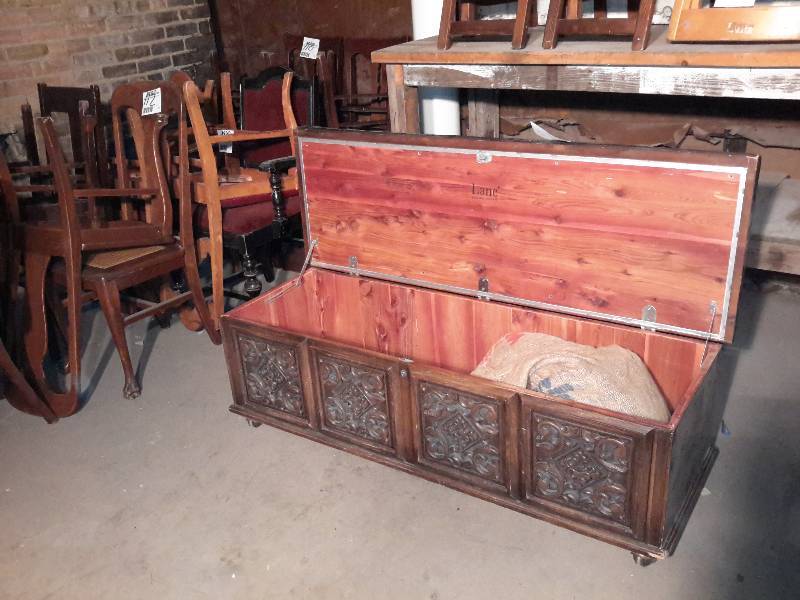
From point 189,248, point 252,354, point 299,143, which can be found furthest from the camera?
point 189,248

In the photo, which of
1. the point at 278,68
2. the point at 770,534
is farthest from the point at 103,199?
the point at 770,534

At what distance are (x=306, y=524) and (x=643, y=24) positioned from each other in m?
1.63

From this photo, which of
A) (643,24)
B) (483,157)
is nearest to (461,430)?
(483,157)

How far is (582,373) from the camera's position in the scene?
1.76 m

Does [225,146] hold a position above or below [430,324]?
above

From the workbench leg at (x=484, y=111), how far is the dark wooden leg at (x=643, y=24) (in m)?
1.40

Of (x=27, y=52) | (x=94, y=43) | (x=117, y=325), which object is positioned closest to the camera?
(x=117, y=325)

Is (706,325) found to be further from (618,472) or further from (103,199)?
(103,199)

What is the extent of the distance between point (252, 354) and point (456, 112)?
5.20ft

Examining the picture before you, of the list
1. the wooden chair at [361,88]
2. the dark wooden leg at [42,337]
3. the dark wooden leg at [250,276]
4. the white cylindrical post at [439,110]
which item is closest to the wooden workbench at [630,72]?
the white cylindrical post at [439,110]

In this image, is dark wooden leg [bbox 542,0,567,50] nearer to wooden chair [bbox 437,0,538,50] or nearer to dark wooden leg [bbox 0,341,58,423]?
wooden chair [bbox 437,0,538,50]

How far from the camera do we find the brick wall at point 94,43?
4.15m

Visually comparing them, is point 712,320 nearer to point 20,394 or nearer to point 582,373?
point 582,373

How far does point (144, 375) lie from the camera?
2752 mm
